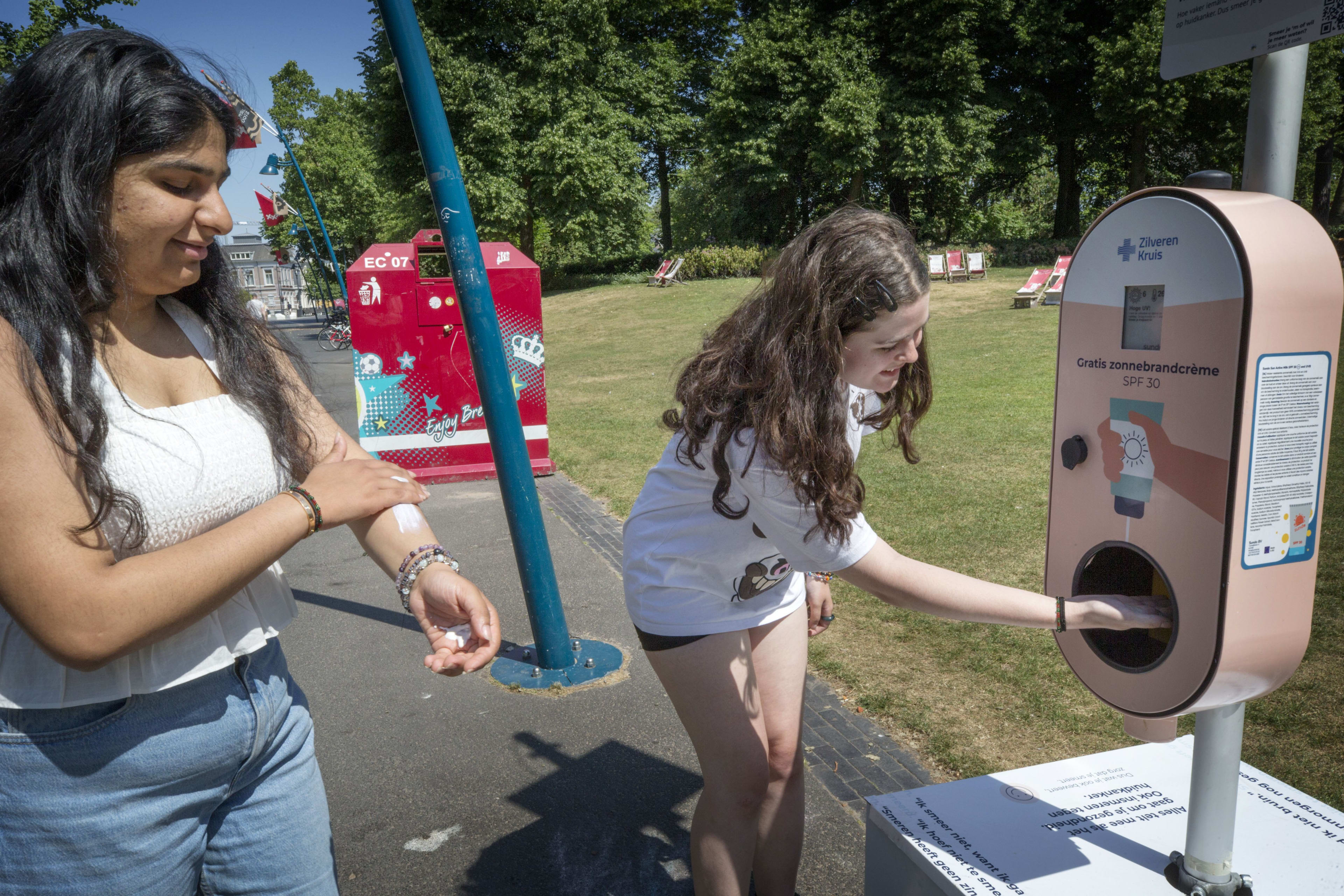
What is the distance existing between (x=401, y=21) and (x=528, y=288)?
3763 millimetres

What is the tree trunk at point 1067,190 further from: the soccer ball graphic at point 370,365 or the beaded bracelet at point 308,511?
the beaded bracelet at point 308,511

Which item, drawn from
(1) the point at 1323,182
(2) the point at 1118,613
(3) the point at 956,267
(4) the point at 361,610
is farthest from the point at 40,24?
(1) the point at 1323,182

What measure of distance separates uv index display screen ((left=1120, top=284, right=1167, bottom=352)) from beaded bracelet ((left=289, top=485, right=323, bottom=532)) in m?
1.45

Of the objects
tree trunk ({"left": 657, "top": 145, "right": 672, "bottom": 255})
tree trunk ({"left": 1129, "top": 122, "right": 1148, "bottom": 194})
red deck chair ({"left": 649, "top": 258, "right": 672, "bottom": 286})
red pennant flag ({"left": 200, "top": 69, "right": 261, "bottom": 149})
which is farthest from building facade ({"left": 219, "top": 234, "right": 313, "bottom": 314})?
red pennant flag ({"left": 200, "top": 69, "right": 261, "bottom": 149})

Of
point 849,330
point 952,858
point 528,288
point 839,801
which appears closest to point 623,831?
point 839,801

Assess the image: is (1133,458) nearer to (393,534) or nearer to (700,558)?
(700,558)

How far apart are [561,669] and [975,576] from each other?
7.82 feet

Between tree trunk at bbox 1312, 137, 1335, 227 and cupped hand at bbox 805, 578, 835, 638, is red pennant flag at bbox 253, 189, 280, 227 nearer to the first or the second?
cupped hand at bbox 805, 578, 835, 638

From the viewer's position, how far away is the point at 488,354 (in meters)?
3.67

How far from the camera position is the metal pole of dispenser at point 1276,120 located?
4.86 ft

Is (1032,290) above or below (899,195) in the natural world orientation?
below

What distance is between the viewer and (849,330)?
173 cm

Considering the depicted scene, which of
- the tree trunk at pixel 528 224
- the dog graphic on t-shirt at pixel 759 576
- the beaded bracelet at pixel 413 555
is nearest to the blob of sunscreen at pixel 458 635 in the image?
the beaded bracelet at pixel 413 555

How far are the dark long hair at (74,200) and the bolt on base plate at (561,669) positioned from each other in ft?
8.70
